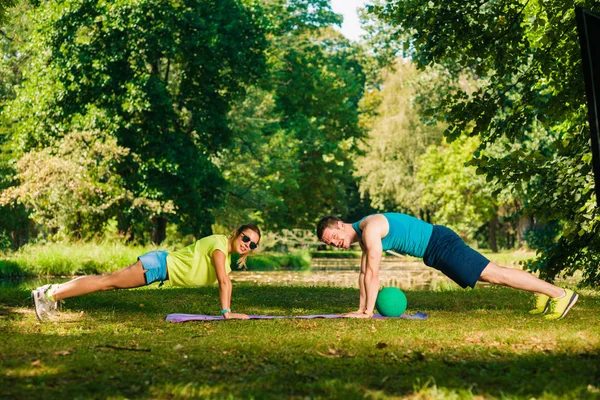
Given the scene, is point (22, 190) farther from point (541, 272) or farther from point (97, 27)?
point (541, 272)

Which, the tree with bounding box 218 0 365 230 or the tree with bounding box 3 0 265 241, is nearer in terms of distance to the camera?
the tree with bounding box 3 0 265 241

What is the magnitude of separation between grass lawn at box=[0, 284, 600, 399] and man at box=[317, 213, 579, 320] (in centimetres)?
37

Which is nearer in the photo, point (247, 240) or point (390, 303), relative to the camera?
point (247, 240)

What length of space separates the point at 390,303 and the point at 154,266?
119 inches

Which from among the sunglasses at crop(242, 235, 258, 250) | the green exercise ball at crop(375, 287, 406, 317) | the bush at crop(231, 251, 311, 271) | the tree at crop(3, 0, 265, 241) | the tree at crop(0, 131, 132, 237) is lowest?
the bush at crop(231, 251, 311, 271)

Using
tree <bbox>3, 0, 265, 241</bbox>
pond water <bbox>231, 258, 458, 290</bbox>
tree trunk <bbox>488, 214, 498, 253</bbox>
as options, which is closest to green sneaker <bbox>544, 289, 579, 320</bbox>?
pond water <bbox>231, 258, 458, 290</bbox>

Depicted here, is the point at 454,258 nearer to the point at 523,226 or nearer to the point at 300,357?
the point at 300,357

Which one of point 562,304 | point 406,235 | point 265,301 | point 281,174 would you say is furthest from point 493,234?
point 406,235

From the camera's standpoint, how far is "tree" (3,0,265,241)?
2734 cm

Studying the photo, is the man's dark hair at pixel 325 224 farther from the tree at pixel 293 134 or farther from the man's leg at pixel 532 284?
the tree at pixel 293 134

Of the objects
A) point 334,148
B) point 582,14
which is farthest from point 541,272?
point 334,148

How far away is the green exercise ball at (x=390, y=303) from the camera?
930cm

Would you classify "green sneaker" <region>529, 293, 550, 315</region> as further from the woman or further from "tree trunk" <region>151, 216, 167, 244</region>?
"tree trunk" <region>151, 216, 167, 244</region>

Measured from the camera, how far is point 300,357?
602 centimetres
